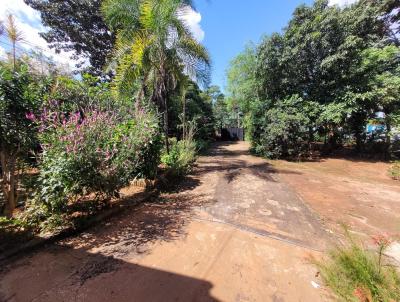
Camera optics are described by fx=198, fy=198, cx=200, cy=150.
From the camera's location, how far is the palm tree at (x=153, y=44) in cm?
536

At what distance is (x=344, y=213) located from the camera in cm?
380

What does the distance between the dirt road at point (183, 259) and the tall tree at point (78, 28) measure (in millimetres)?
10670

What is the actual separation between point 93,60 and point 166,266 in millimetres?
15188

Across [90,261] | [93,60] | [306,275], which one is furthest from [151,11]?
[93,60]

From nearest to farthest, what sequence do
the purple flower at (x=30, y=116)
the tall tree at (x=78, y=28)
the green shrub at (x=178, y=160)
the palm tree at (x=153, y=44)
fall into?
the purple flower at (x=30, y=116) < the palm tree at (x=153, y=44) < the green shrub at (x=178, y=160) < the tall tree at (x=78, y=28)

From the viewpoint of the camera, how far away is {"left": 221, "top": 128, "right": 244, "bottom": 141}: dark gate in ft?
73.8

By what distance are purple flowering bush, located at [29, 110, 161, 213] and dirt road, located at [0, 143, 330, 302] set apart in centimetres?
62

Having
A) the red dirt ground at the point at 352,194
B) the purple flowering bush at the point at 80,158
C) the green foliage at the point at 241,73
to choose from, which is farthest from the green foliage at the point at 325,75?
the purple flowering bush at the point at 80,158

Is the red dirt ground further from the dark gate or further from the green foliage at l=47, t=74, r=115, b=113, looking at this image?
the dark gate

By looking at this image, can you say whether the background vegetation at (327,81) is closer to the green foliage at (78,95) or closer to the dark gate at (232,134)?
the green foliage at (78,95)

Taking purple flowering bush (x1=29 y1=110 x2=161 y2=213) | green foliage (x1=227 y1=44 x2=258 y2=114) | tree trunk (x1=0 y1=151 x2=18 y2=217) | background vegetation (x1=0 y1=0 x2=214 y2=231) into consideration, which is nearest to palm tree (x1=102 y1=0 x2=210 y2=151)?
background vegetation (x1=0 y1=0 x2=214 y2=231)

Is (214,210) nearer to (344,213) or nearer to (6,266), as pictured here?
(344,213)

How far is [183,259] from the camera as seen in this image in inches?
93.2

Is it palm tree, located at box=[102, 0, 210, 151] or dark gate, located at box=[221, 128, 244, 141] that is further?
dark gate, located at box=[221, 128, 244, 141]
